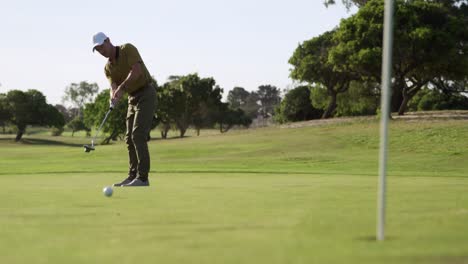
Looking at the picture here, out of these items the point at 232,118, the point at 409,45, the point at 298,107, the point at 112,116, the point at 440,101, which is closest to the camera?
the point at 409,45

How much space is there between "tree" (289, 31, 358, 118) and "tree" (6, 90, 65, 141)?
4831cm

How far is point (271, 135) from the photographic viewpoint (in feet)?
171

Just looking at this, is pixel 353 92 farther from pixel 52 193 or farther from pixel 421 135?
pixel 52 193

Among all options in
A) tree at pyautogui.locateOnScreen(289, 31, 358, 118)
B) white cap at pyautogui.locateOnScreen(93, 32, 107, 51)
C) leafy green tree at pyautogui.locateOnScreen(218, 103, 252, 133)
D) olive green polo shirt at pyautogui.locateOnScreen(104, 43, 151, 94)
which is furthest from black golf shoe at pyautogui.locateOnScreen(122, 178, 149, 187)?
leafy green tree at pyautogui.locateOnScreen(218, 103, 252, 133)

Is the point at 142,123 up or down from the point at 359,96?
down

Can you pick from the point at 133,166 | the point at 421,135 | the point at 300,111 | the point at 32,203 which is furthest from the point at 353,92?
the point at 32,203

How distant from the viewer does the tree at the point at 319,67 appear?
2408 inches

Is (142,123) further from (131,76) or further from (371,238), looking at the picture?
(371,238)

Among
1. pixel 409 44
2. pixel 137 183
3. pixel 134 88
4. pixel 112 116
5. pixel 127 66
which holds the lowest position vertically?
pixel 137 183

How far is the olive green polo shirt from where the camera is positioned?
1115cm

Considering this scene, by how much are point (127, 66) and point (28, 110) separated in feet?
297

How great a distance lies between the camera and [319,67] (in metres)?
61.2

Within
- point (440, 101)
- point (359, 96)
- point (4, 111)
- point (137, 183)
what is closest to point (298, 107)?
point (359, 96)

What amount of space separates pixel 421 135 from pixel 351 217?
36.8 metres
